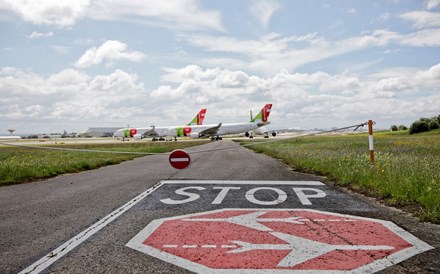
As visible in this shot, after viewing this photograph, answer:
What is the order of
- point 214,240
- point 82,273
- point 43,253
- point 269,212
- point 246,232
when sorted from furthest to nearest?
1. point 269,212
2. point 246,232
3. point 214,240
4. point 43,253
5. point 82,273

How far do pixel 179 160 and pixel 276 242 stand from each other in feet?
15.0

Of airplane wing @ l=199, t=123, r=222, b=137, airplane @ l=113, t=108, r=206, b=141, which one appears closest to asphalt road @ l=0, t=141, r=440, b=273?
airplane wing @ l=199, t=123, r=222, b=137

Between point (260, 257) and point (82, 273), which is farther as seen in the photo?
point (260, 257)

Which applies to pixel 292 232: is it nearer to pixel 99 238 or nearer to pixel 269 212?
pixel 269 212

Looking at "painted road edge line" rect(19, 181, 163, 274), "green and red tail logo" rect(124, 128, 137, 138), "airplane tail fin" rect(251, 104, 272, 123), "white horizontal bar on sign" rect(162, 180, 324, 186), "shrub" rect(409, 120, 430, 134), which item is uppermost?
"airplane tail fin" rect(251, 104, 272, 123)

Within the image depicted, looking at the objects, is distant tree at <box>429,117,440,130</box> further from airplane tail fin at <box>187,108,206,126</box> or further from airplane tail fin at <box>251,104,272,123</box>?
airplane tail fin at <box>187,108,206,126</box>

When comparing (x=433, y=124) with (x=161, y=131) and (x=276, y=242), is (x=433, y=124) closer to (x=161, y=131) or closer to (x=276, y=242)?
(x=161, y=131)

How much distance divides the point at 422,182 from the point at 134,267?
6.74 m

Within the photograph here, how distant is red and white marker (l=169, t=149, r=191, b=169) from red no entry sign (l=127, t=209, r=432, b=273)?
278 cm

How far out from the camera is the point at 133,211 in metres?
6.36

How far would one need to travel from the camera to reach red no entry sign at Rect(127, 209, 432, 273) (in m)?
3.70

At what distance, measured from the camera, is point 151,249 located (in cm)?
418

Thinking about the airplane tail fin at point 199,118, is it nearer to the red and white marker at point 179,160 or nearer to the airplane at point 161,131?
the airplane at point 161,131

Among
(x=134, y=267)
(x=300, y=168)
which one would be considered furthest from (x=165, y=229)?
(x=300, y=168)
